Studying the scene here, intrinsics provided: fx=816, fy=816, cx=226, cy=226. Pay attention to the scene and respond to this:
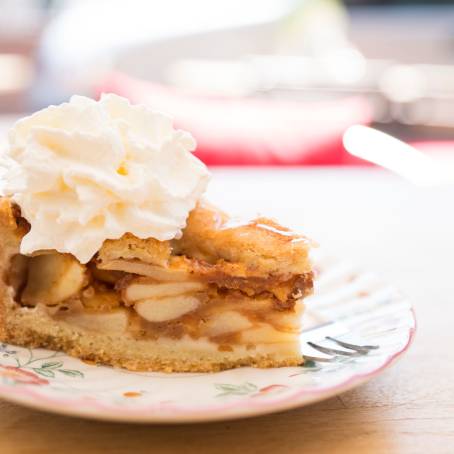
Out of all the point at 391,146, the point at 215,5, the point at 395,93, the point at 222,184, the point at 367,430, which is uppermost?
the point at 215,5

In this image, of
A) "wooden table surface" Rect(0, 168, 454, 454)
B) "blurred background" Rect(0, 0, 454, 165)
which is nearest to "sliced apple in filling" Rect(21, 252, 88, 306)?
"wooden table surface" Rect(0, 168, 454, 454)

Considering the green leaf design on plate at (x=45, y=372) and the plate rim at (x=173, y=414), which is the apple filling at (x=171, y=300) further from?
the plate rim at (x=173, y=414)

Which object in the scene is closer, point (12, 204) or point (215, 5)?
point (12, 204)

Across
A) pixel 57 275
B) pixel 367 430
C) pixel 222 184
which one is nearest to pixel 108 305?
pixel 57 275

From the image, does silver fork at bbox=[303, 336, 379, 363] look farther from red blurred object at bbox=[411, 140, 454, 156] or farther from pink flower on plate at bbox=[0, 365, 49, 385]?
red blurred object at bbox=[411, 140, 454, 156]

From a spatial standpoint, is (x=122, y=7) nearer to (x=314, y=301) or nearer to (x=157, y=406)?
(x=314, y=301)
